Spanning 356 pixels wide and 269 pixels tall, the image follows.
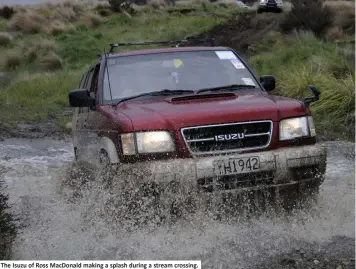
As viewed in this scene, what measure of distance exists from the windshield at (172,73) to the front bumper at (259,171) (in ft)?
4.20

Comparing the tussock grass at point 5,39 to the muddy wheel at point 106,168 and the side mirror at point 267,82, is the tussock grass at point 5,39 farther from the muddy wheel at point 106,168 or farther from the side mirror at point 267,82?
the muddy wheel at point 106,168

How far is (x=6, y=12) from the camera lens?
45.8 metres

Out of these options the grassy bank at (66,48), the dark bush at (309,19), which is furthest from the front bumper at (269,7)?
the dark bush at (309,19)

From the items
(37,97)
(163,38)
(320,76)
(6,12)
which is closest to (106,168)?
(320,76)

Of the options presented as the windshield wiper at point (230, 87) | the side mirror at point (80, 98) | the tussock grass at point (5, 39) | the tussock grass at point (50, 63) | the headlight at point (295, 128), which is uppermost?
the headlight at point (295, 128)

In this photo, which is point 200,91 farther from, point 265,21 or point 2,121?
point 265,21

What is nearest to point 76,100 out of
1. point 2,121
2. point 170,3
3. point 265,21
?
point 2,121

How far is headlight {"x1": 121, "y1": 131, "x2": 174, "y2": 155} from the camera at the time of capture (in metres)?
5.56

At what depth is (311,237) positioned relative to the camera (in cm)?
564

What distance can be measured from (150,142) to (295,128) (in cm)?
122

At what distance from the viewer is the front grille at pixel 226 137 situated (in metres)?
5.59

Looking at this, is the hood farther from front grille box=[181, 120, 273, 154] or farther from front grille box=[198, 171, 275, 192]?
front grille box=[198, 171, 275, 192]

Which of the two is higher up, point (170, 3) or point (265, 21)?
point (265, 21)

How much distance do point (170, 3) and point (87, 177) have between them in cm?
4524
